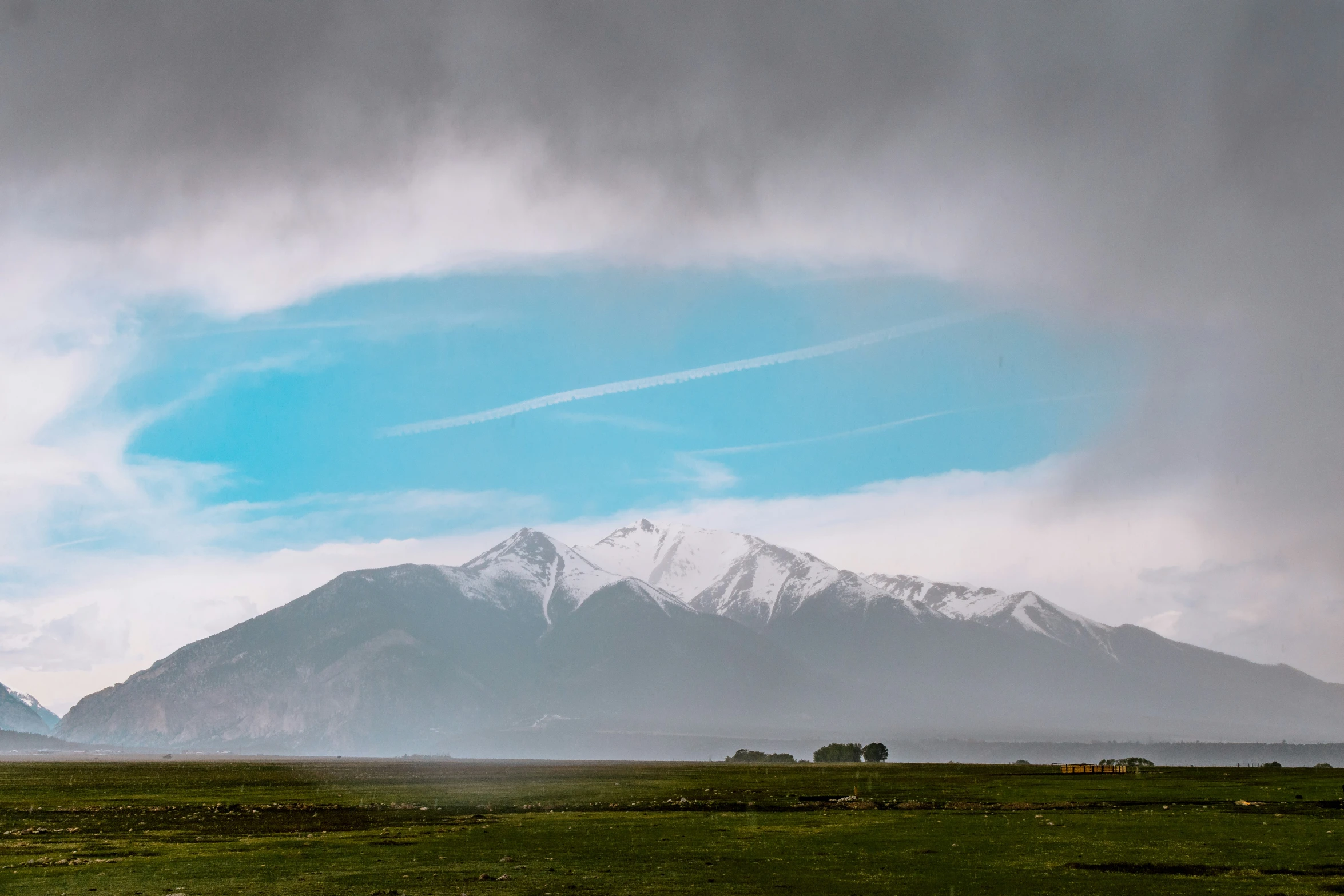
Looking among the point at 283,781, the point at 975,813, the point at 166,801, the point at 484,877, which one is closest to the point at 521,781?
the point at 283,781

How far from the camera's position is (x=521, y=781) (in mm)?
139875

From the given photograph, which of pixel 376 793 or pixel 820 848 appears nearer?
pixel 820 848

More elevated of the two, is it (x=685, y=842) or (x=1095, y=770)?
(x=685, y=842)

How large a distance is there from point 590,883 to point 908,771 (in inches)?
6050

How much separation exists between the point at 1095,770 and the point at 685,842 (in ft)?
402

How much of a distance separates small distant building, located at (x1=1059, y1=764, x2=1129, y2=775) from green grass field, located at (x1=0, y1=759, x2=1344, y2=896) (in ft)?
143

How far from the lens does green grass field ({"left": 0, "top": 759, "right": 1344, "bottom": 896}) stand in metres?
37.2

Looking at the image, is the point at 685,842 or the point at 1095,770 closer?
the point at 685,842

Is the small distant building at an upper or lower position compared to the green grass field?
lower

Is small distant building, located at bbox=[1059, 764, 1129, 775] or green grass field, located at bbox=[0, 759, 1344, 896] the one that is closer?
green grass field, located at bbox=[0, 759, 1344, 896]

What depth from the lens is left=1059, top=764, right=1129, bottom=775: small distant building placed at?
482ft

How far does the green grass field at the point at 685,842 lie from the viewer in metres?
37.2

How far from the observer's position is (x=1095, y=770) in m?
154

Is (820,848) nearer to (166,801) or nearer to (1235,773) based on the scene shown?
(166,801)
